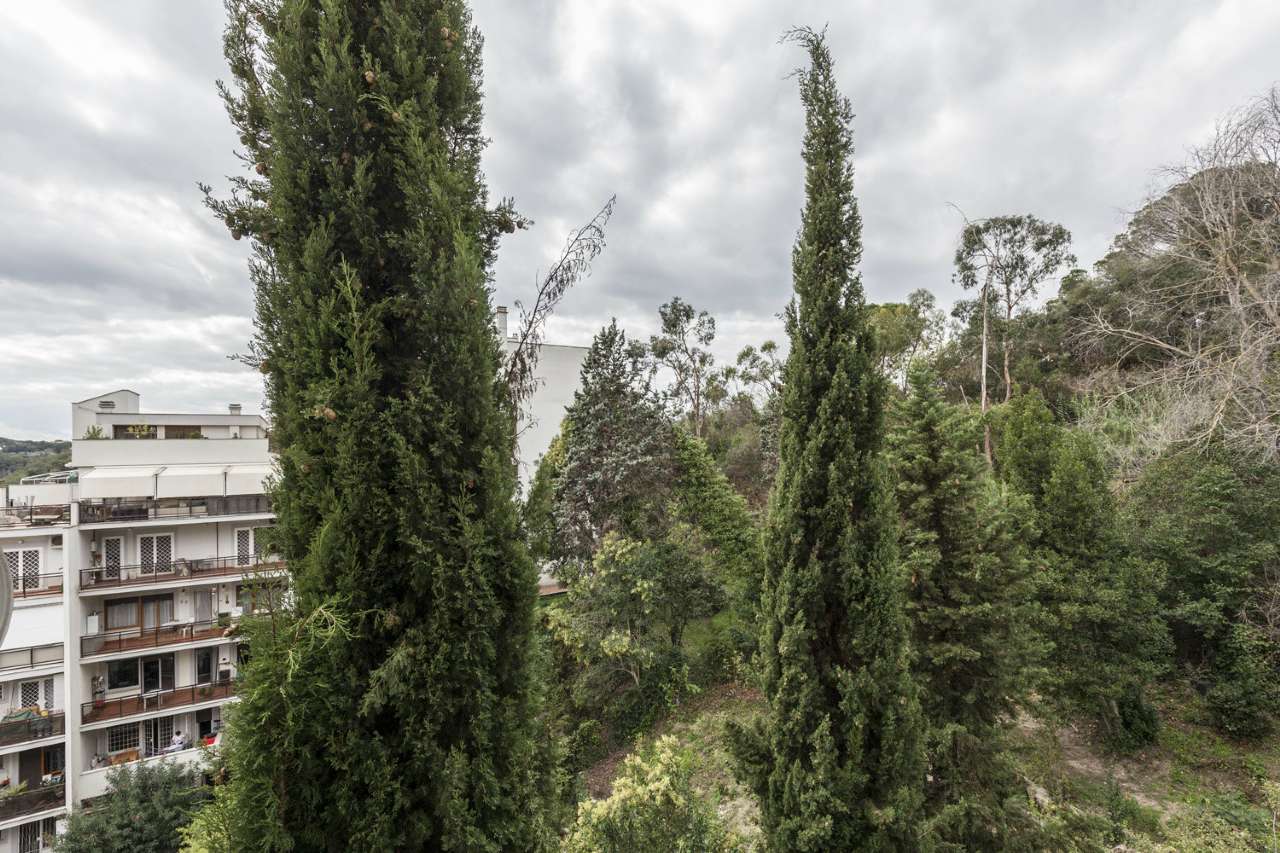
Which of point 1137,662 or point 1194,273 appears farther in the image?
point 1194,273

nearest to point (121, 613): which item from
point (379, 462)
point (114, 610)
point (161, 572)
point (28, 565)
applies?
point (114, 610)

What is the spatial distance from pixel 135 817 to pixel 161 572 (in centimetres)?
556

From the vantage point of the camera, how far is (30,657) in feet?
35.8

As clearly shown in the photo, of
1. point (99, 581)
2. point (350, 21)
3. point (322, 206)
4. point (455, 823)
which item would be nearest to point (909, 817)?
point (455, 823)

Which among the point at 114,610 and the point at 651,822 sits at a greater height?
the point at 114,610

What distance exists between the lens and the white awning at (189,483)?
11281mm

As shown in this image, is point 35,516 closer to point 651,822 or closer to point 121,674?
point 121,674

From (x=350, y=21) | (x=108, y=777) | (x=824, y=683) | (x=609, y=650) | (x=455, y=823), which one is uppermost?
(x=350, y=21)

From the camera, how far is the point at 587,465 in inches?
434

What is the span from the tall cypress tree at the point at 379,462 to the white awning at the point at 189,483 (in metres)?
12.3

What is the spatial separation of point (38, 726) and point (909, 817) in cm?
1738

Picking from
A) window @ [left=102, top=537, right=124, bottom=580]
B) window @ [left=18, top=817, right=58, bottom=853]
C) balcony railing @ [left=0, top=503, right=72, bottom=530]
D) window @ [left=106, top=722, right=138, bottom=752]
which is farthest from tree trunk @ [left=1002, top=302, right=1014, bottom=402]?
window @ [left=18, top=817, right=58, bottom=853]

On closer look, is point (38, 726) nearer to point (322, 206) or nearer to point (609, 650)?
point (609, 650)

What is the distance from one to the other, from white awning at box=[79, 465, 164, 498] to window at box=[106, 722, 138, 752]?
5682mm
